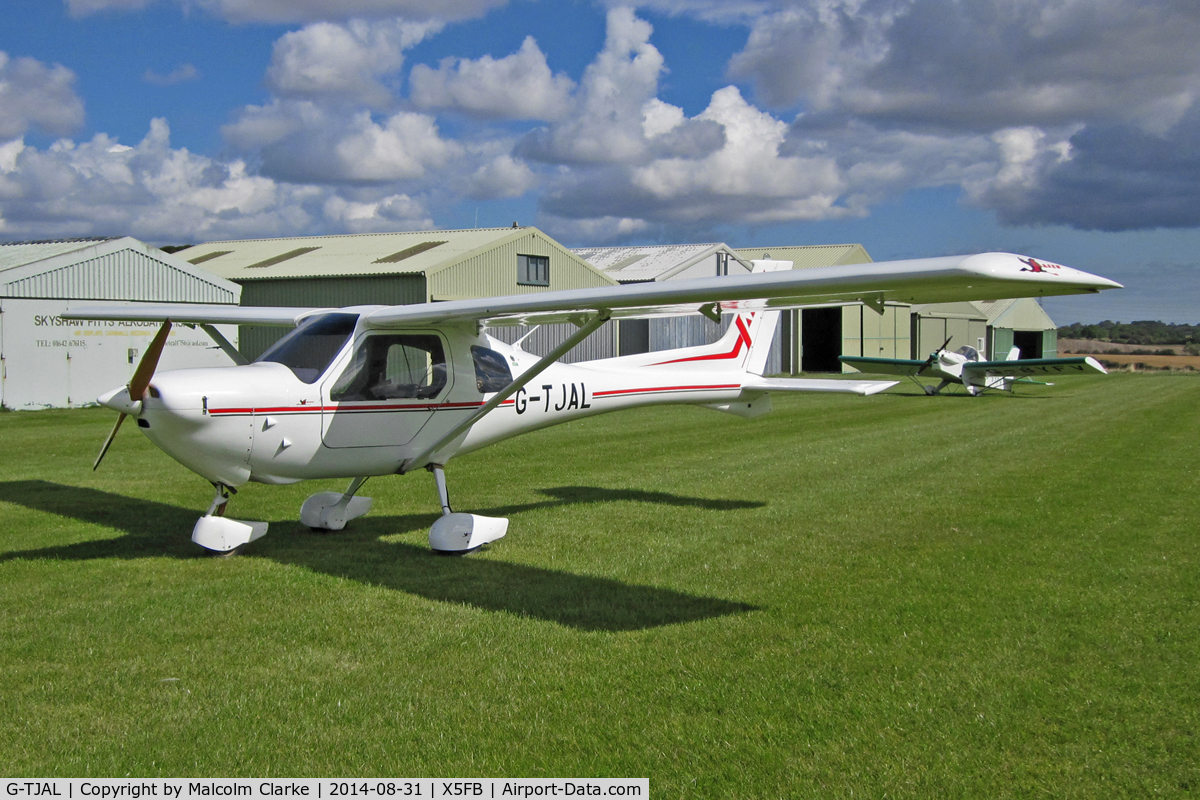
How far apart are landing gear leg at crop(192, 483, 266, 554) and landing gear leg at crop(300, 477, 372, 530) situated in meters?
0.96

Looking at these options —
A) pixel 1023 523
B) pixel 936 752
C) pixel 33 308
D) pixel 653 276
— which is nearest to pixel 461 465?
pixel 1023 523

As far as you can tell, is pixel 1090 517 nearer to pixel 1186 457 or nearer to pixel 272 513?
pixel 1186 457

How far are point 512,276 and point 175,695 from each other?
29627 millimetres

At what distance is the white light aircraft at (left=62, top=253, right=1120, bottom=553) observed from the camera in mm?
6129

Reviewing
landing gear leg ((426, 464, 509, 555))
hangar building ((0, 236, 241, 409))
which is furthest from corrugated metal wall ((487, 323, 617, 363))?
landing gear leg ((426, 464, 509, 555))

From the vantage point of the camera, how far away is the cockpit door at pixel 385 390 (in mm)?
7504

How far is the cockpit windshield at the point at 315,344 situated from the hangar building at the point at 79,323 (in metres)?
A: 17.8

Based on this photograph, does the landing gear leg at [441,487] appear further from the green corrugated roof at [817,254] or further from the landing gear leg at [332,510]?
the green corrugated roof at [817,254]

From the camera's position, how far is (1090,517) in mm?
9188

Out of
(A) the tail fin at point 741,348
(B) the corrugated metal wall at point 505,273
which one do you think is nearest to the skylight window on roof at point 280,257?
(B) the corrugated metal wall at point 505,273

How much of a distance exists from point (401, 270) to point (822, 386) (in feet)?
74.3

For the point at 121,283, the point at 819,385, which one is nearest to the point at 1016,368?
the point at 819,385

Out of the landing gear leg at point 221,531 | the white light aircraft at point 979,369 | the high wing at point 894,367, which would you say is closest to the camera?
the landing gear leg at point 221,531

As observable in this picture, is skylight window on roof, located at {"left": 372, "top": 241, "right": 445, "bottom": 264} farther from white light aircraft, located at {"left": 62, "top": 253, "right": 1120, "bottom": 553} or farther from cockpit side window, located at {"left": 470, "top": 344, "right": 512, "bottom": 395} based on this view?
cockpit side window, located at {"left": 470, "top": 344, "right": 512, "bottom": 395}
